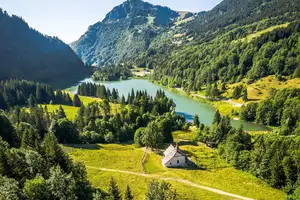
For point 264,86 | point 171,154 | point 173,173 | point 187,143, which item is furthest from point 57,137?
point 264,86

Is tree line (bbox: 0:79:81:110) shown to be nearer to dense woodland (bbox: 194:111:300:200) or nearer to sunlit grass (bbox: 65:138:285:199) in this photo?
sunlit grass (bbox: 65:138:285:199)

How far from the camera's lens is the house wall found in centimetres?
6944

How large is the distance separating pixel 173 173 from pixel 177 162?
→ 230 inches

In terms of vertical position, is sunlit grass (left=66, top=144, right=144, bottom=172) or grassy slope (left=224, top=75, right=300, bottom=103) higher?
grassy slope (left=224, top=75, right=300, bottom=103)

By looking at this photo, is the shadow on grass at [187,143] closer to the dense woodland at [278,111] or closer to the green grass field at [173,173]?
the green grass field at [173,173]

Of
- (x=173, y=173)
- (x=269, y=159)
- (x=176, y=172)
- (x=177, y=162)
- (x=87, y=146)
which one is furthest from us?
(x=87, y=146)

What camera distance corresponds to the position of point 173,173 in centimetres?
6456

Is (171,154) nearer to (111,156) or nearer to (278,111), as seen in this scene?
(111,156)

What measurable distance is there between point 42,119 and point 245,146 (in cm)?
7408

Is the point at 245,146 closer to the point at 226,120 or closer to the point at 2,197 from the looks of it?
the point at 226,120

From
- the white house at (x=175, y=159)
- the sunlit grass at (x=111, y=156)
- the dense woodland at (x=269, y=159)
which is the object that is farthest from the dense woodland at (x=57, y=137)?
the dense woodland at (x=269, y=159)

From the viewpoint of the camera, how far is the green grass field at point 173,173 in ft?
185

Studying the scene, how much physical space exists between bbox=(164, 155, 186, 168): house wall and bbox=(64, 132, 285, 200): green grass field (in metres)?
2.52

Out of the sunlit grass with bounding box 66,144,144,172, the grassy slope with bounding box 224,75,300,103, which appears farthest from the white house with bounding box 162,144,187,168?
the grassy slope with bounding box 224,75,300,103
